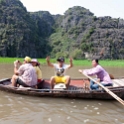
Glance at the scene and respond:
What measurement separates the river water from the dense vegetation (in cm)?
4226

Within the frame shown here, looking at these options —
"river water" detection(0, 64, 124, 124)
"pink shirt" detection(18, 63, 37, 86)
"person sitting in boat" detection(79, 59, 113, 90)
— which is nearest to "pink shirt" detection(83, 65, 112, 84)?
"person sitting in boat" detection(79, 59, 113, 90)

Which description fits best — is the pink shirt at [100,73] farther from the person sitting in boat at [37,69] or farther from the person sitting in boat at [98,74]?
the person sitting in boat at [37,69]

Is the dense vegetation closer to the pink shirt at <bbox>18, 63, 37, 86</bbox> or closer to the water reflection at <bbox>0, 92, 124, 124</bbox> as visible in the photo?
the pink shirt at <bbox>18, 63, 37, 86</bbox>

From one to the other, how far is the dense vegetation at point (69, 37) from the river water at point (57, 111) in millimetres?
42265

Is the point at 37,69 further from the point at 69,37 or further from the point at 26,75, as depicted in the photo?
the point at 69,37

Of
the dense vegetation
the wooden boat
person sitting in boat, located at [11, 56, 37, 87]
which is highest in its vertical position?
the dense vegetation

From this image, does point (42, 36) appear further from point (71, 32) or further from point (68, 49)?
point (68, 49)

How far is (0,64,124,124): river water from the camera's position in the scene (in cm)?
462

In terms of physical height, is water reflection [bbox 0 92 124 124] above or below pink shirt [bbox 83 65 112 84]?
below

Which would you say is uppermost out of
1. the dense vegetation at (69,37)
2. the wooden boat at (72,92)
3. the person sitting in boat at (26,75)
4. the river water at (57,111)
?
the dense vegetation at (69,37)

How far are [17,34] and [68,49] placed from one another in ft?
45.6

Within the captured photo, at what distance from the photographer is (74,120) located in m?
4.63

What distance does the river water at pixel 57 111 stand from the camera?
182 inches

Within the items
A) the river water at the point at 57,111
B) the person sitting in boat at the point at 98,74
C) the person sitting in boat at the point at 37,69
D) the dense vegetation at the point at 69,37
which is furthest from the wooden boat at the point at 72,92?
the dense vegetation at the point at 69,37
